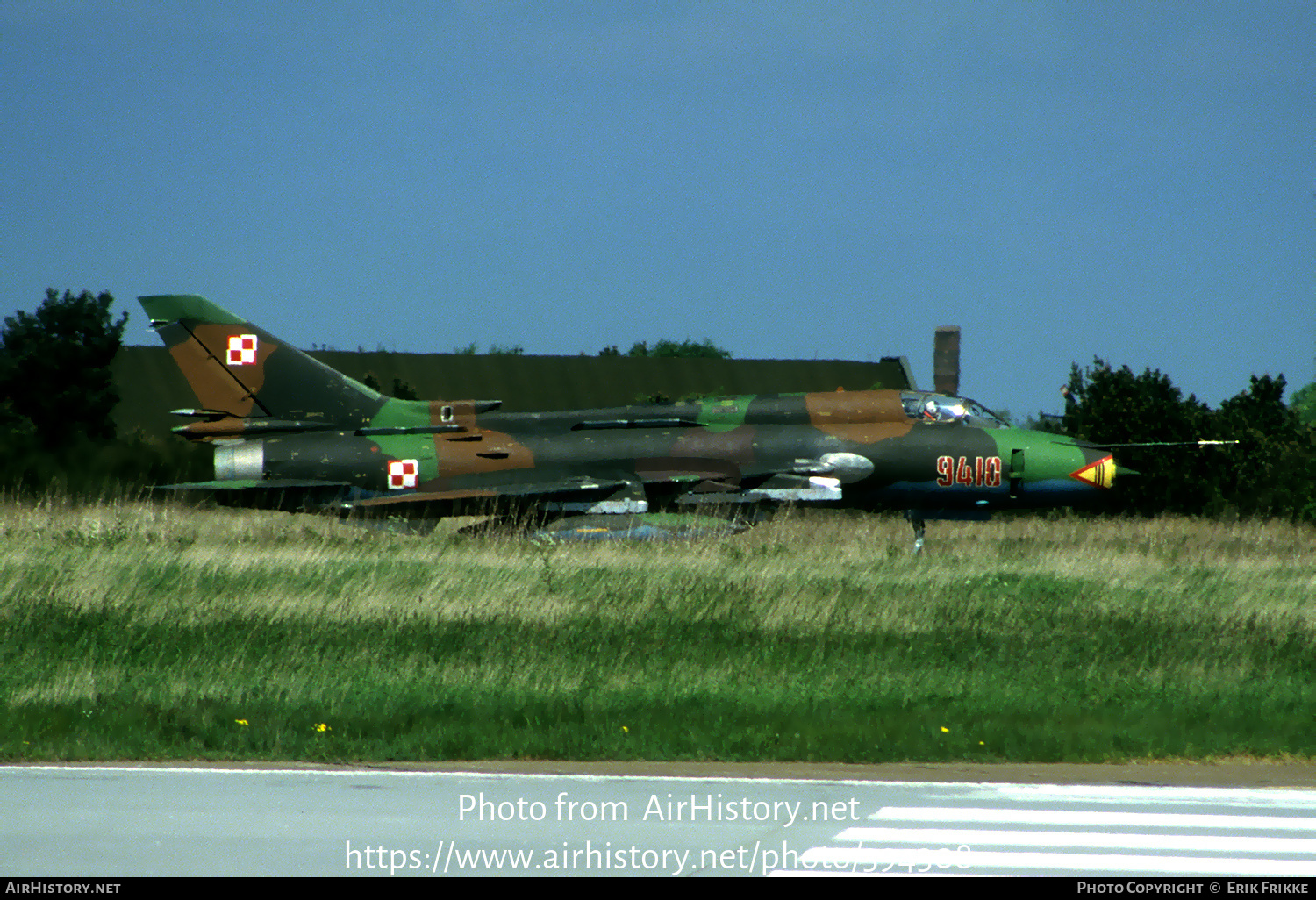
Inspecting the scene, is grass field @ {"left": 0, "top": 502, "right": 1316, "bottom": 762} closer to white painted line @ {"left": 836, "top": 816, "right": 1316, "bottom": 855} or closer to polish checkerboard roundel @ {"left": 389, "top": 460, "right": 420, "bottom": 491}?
polish checkerboard roundel @ {"left": 389, "top": 460, "right": 420, "bottom": 491}

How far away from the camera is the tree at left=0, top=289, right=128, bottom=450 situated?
40.6 metres

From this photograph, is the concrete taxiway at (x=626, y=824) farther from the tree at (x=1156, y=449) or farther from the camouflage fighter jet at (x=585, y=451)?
the tree at (x=1156, y=449)

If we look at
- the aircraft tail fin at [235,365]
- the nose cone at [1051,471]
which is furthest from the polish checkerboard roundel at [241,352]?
the nose cone at [1051,471]

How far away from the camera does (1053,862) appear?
5.40 meters

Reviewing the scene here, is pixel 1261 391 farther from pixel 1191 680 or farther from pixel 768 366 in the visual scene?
pixel 768 366

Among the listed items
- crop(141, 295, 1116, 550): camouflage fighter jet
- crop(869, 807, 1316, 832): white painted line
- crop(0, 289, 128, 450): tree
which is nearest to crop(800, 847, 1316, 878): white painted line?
crop(869, 807, 1316, 832): white painted line

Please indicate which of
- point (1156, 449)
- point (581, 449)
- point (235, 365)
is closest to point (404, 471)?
point (581, 449)

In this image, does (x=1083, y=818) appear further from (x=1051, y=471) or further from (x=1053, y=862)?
(x=1051, y=471)

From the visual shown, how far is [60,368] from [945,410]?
98.8 feet

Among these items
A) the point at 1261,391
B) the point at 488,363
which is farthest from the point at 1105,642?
the point at 488,363

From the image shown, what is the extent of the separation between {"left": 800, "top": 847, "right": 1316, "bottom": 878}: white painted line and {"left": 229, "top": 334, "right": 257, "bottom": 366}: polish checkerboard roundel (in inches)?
757

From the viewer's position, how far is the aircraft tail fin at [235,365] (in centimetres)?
2280

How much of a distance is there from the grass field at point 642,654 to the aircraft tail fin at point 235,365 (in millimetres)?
3313

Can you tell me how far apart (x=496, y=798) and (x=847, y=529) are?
20781mm
